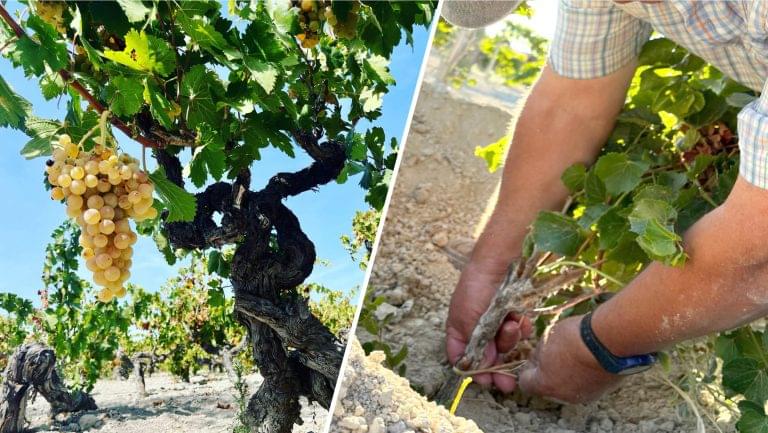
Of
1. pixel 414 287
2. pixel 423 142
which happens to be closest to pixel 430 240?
pixel 414 287

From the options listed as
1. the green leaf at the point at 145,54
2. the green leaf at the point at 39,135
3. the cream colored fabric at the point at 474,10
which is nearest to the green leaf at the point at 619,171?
the cream colored fabric at the point at 474,10

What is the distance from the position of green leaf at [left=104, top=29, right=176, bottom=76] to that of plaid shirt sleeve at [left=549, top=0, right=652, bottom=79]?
2.50ft

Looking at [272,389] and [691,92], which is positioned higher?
[691,92]

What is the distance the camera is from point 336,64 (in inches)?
52.2

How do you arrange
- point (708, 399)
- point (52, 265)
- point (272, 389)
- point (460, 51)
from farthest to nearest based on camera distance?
point (460, 51), point (708, 399), point (272, 389), point (52, 265)

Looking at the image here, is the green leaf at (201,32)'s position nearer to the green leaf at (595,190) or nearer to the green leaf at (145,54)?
the green leaf at (145,54)

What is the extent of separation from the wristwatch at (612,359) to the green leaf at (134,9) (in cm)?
99

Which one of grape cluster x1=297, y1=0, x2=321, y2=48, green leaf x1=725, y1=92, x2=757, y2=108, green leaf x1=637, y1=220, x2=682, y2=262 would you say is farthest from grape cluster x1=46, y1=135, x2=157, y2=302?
green leaf x1=725, y1=92, x2=757, y2=108

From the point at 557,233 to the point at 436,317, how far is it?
20.3 inches

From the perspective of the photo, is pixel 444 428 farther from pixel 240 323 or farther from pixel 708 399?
pixel 708 399

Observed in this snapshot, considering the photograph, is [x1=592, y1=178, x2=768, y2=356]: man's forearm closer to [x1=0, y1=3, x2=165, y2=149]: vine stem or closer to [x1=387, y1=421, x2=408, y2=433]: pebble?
[x1=387, y1=421, x2=408, y2=433]: pebble

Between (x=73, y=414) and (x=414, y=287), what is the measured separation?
2.83 feet

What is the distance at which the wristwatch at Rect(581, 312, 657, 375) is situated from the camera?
154cm

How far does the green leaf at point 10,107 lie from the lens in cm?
100
